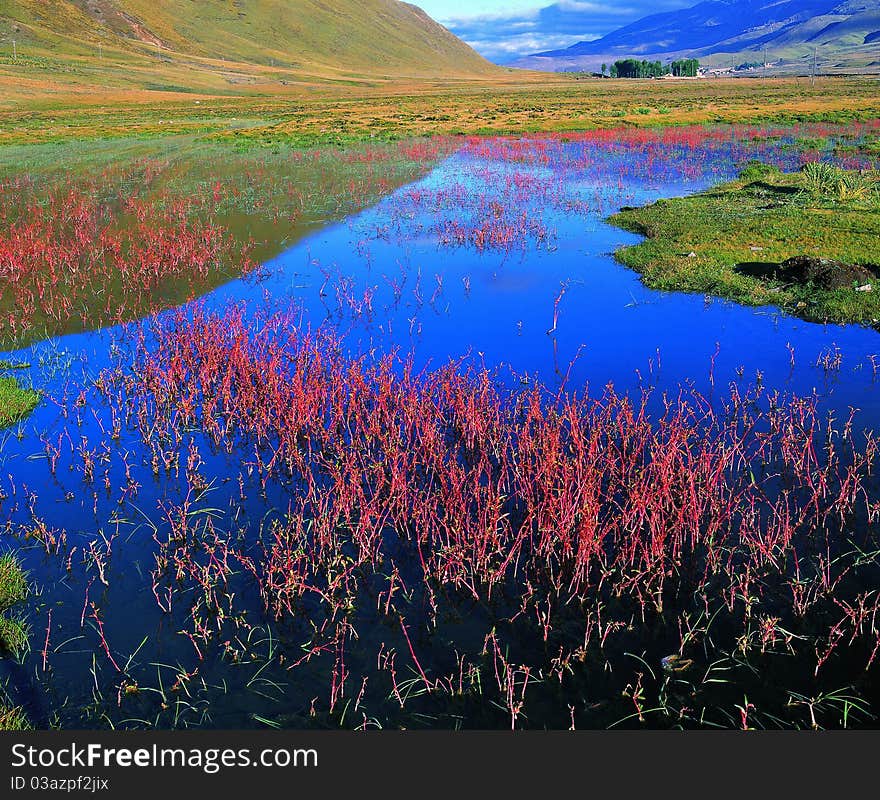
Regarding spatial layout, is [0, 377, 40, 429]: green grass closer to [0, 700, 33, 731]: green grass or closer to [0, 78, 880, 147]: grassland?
[0, 700, 33, 731]: green grass

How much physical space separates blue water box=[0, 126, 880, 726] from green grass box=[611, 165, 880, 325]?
681mm

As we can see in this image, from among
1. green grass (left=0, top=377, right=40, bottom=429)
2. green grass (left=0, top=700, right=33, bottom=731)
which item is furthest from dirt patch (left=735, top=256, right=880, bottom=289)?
green grass (left=0, top=700, right=33, bottom=731)

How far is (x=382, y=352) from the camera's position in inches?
546

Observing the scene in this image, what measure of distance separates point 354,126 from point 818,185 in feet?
151

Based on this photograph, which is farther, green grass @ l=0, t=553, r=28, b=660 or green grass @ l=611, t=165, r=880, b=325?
green grass @ l=611, t=165, r=880, b=325

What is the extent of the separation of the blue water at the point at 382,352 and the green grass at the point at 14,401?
220mm

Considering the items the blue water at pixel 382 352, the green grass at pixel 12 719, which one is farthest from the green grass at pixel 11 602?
the green grass at pixel 12 719

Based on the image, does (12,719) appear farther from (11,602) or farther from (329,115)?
(329,115)

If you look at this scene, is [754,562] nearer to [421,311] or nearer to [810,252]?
[421,311]

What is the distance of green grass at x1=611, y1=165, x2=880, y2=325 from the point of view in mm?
15875

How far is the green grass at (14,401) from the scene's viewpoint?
11297mm

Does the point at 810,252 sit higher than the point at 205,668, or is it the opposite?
the point at 810,252

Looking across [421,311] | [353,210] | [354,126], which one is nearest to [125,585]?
[421,311]

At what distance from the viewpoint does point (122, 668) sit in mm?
6363
